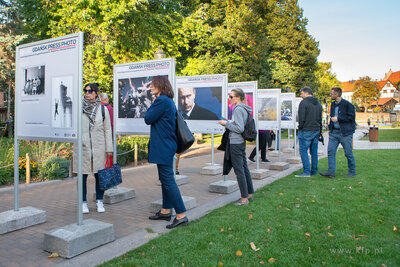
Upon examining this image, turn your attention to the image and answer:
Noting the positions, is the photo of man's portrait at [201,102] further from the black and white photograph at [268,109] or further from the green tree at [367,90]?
the green tree at [367,90]

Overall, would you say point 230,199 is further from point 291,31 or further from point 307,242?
point 291,31

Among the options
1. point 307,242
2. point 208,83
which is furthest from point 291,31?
point 307,242

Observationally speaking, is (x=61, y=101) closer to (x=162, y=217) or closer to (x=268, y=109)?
(x=162, y=217)

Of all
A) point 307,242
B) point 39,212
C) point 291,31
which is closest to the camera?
point 307,242

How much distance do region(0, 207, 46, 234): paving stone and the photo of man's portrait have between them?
4132 mm

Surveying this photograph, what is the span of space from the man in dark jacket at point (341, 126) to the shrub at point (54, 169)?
6.58m

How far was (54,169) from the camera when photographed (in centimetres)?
844

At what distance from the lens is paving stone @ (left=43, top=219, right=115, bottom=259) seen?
3582 millimetres

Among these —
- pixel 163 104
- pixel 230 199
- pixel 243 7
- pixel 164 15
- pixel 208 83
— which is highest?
pixel 243 7

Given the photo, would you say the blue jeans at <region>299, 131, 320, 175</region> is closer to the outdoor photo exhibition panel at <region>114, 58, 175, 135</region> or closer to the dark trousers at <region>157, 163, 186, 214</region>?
the outdoor photo exhibition panel at <region>114, 58, 175, 135</region>

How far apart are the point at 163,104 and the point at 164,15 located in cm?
1621

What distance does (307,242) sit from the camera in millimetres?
3824

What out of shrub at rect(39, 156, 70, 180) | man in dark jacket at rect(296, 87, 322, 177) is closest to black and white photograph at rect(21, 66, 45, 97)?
shrub at rect(39, 156, 70, 180)

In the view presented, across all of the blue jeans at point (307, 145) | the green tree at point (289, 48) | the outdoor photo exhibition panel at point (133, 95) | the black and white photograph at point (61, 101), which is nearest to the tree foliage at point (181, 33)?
the green tree at point (289, 48)
